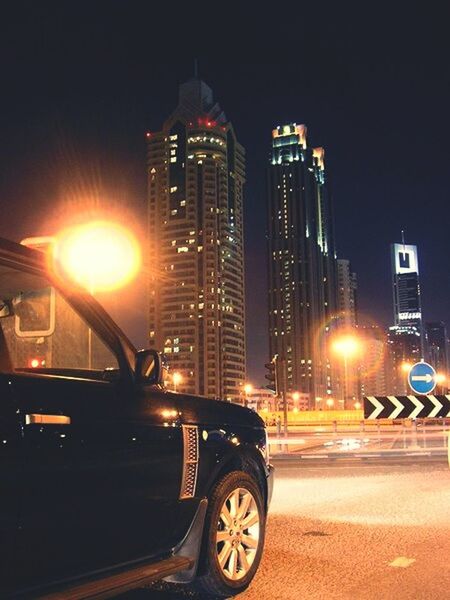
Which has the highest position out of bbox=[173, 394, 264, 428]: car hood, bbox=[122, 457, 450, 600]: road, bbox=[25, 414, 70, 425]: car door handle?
bbox=[173, 394, 264, 428]: car hood

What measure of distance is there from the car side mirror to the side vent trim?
1.51 feet

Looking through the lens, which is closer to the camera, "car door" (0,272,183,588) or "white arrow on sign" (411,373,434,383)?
"car door" (0,272,183,588)

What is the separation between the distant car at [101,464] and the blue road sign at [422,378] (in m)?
11.0

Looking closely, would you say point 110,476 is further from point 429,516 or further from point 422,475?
point 422,475

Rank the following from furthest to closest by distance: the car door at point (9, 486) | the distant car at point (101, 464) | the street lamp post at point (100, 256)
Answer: the street lamp post at point (100, 256) < the distant car at point (101, 464) < the car door at point (9, 486)

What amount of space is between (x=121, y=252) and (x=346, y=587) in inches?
269

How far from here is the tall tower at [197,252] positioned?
551ft

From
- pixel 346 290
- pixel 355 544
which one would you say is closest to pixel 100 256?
pixel 355 544

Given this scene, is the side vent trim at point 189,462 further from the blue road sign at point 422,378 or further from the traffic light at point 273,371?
the traffic light at point 273,371

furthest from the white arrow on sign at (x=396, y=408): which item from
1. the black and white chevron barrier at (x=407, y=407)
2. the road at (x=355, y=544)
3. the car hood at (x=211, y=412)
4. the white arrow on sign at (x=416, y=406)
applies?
the car hood at (x=211, y=412)

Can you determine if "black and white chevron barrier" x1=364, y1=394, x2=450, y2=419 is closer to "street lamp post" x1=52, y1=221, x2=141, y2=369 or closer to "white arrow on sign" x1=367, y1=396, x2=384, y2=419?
"white arrow on sign" x1=367, y1=396, x2=384, y2=419

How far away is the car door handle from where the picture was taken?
307 centimetres

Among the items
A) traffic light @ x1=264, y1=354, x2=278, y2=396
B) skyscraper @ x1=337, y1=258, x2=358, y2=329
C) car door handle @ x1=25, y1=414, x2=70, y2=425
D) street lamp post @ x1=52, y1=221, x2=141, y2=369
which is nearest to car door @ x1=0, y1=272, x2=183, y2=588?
car door handle @ x1=25, y1=414, x2=70, y2=425

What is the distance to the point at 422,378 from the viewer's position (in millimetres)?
15523
